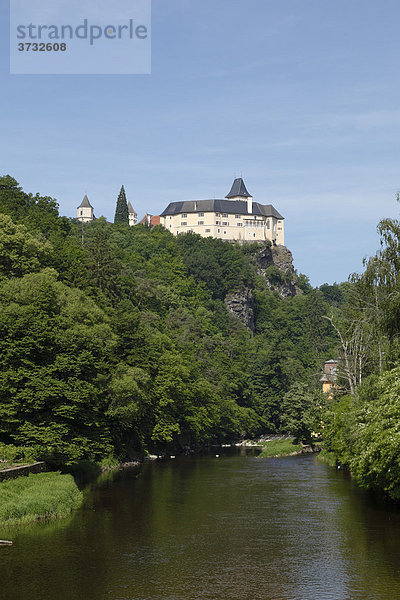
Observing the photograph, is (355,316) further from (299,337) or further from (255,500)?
(299,337)

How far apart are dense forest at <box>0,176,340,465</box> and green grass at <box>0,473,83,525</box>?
5.84 metres

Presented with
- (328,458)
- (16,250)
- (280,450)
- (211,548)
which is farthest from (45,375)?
(280,450)

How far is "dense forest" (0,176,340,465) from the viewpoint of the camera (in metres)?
53.5

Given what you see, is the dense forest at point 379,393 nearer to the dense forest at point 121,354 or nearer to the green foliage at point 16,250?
the dense forest at point 121,354

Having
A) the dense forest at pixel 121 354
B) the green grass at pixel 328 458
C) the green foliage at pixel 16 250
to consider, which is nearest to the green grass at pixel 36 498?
the dense forest at pixel 121 354

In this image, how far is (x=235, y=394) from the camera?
451ft

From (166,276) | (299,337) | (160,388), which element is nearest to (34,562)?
(160,388)

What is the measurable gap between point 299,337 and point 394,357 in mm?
150476

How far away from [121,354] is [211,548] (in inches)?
1736

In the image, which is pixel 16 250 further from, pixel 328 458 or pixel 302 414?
pixel 302 414

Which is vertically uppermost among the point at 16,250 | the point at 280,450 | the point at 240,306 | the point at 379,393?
the point at 240,306

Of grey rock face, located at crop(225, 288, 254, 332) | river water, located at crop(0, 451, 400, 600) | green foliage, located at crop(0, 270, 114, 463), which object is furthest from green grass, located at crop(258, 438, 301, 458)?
grey rock face, located at crop(225, 288, 254, 332)

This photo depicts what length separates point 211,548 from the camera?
35.3 m

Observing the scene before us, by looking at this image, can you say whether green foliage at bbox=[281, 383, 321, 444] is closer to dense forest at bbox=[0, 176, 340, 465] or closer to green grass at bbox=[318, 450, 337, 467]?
dense forest at bbox=[0, 176, 340, 465]
